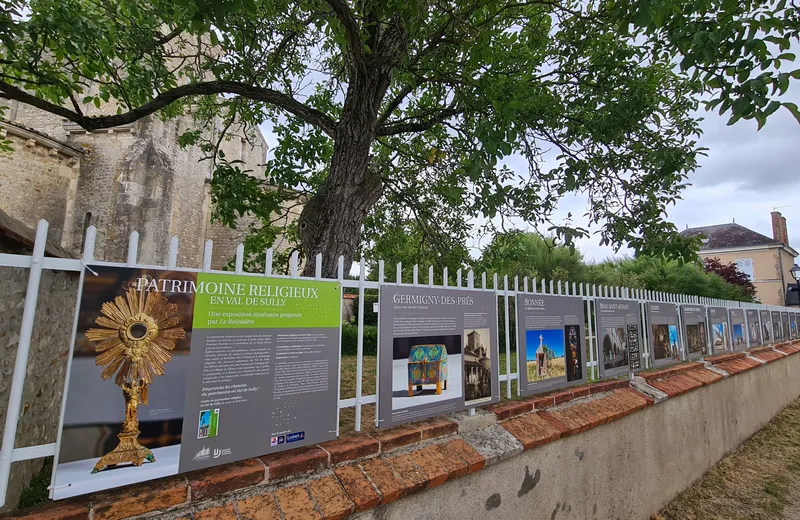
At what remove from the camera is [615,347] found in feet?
14.5

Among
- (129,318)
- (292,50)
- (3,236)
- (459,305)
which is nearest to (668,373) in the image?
(459,305)

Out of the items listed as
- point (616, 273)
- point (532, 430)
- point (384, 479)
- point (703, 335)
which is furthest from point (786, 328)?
point (384, 479)

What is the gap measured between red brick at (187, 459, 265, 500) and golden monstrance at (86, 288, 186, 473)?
224mm

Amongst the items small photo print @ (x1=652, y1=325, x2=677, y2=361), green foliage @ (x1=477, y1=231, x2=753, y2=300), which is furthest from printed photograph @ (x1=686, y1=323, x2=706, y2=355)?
green foliage @ (x1=477, y1=231, x2=753, y2=300)

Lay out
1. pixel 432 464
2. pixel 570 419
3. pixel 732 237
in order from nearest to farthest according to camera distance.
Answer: pixel 432 464 < pixel 570 419 < pixel 732 237

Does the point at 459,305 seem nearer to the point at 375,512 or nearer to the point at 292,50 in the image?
the point at 375,512

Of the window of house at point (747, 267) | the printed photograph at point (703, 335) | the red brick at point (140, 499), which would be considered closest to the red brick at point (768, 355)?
the printed photograph at point (703, 335)

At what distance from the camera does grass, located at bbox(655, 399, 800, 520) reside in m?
4.23

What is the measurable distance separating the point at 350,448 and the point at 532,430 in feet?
5.25

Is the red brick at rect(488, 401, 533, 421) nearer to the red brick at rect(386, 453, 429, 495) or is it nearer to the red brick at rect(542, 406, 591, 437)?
the red brick at rect(542, 406, 591, 437)

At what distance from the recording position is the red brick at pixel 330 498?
1.83 m

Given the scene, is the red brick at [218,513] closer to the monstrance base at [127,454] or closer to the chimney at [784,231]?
the monstrance base at [127,454]

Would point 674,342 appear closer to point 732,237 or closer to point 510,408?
point 510,408

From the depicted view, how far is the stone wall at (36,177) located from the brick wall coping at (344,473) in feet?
54.2
